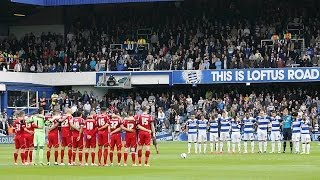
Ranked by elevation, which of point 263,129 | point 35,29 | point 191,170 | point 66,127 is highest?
point 35,29

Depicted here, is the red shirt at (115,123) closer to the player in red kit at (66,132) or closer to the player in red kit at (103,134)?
the player in red kit at (103,134)

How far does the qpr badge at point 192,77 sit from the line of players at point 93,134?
32.8 metres

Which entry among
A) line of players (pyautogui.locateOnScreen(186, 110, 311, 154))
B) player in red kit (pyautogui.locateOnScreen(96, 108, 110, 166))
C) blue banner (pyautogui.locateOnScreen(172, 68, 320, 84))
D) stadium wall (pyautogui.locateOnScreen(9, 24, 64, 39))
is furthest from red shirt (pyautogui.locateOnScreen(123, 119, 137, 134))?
stadium wall (pyautogui.locateOnScreen(9, 24, 64, 39))

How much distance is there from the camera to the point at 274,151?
48438 mm

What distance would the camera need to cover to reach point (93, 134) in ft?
117

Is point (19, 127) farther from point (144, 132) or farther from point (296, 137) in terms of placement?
point (296, 137)

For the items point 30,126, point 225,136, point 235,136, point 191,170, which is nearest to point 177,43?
point 235,136

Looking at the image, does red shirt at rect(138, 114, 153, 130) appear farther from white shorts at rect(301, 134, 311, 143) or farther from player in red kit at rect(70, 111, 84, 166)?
white shorts at rect(301, 134, 311, 143)

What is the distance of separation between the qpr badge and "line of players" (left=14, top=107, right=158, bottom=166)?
108ft

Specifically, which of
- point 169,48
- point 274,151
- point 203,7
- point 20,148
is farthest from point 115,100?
point 20,148

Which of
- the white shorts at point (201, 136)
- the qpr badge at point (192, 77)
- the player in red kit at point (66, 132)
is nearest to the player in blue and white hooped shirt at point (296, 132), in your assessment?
the white shorts at point (201, 136)

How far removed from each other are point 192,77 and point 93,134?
112 ft

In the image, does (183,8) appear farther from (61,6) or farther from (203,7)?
(61,6)

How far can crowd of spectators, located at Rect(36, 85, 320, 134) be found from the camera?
210ft
